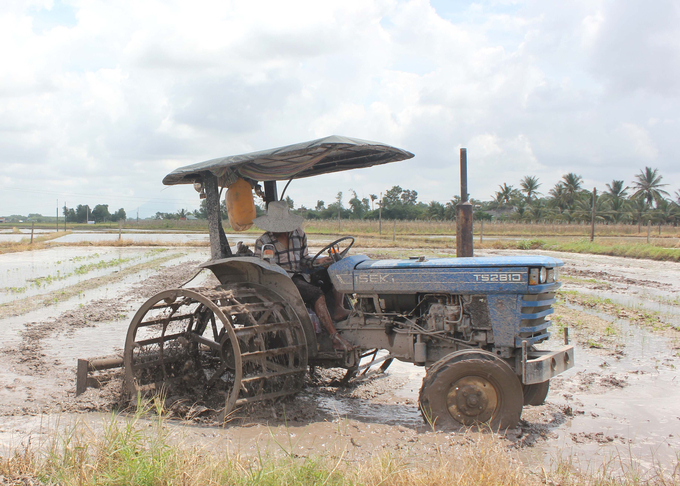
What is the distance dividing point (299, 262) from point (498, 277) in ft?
6.32

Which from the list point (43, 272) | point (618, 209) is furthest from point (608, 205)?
point (43, 272)

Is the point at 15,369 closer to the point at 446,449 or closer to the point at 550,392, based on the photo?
the point at 446,449

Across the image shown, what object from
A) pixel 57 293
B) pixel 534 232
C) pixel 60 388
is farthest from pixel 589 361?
pixel 534 232

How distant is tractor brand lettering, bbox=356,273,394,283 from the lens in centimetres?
478

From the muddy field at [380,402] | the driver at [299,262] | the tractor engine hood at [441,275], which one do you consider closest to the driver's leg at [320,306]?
the driver at [299,262]

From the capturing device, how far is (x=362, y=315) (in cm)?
509

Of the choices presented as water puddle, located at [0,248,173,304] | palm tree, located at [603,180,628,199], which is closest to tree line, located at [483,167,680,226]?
palm tree, located at [603,180,628,199]

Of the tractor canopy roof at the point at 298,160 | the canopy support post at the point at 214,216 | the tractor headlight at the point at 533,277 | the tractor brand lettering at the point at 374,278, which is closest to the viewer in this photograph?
the tractor headlight at the point at 533,277

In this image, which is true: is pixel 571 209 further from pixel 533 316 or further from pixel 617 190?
pixel 533 316

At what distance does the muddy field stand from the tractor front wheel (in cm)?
16

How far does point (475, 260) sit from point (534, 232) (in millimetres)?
41639

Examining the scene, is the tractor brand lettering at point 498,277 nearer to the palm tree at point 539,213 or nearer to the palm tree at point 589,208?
the palm tree at point 589,208

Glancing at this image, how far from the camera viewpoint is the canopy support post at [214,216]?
17.8 feet

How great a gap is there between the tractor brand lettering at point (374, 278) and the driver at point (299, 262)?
449mm
